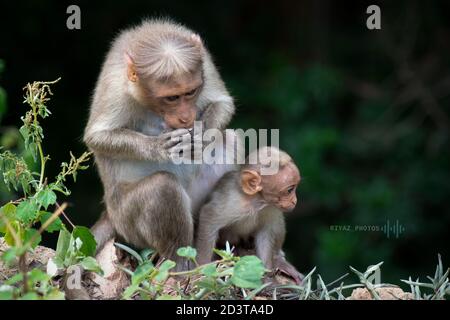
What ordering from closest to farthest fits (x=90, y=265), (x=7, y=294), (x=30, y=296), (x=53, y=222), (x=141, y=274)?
(x=30, y=296), (x=7, y=294), (x=141, y=274), (x=90, y=265), (x=53, y=222)

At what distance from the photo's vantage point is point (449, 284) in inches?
225

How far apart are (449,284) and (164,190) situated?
6.81 ft

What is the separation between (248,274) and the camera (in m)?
5.06

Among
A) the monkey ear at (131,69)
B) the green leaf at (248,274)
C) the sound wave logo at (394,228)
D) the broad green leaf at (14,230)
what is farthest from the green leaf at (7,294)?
the sound wave logo at (394,228)

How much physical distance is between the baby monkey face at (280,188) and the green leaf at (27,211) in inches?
74.4

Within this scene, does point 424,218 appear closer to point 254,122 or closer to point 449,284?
point 254,122

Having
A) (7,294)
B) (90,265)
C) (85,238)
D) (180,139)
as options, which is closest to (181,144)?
(180,139)

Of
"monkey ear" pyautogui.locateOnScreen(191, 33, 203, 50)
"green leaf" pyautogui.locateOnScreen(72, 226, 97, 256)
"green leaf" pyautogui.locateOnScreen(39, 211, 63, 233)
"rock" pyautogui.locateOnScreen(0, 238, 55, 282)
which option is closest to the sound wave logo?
"monkey ear" pyautogui.locateOnScreen(191, 33, 203, 50)

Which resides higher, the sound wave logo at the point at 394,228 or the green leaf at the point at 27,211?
the green leaf at the point at 27,211

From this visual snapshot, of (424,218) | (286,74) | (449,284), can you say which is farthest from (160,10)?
(449,284)

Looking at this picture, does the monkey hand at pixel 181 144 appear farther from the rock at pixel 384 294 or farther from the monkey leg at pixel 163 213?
the rock at pixel 384 294

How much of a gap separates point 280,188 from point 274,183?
0.06m

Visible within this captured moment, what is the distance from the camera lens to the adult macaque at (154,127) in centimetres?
632

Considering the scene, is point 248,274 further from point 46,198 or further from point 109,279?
point 109,279
